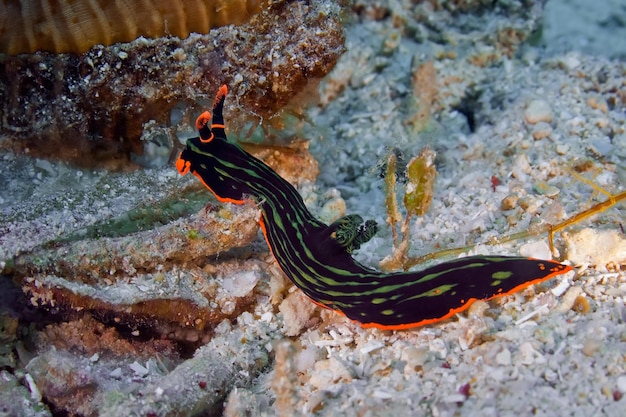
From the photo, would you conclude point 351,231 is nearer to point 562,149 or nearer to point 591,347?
point 591,347

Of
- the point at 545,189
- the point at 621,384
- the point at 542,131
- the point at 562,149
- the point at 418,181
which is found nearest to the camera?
the point at 621,384

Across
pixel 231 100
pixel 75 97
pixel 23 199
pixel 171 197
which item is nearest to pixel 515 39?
pixel 231 100

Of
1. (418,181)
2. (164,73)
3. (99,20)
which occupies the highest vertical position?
(99,20)

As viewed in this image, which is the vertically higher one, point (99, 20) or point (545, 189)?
point (99, 20)

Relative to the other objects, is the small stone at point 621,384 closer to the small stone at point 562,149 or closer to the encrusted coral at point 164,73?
the small stone at point 562,149

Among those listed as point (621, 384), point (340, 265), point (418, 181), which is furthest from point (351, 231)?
point (621, 384)

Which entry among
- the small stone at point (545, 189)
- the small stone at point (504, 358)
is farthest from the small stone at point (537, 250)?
the small stone at point (504, 358)

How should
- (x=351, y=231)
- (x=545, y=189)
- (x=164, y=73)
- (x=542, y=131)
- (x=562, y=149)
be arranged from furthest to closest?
1. (x=542, y=131)
2. (x=562, y=149)
3. (x=545, y=189)
4. (x=164, y=73)
5. (x=351, y=231)
